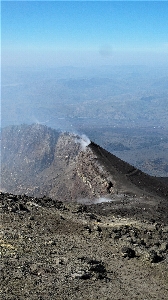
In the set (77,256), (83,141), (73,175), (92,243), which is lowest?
(73,175)

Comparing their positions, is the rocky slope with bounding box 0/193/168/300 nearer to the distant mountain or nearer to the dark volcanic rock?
the dark volcanic rock

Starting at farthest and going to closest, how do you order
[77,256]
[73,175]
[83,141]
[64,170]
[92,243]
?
[83,141], [64,170], [73,175], [92,243], [77,256]

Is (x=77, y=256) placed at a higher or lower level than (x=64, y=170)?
higher

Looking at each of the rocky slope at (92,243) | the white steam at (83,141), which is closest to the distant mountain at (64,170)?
the white steam at (83,141)

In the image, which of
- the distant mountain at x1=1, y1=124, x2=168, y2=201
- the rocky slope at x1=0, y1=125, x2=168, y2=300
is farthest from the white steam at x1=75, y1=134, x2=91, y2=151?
the rocky slope at x1=0, y1=125, x2=168, y2=300

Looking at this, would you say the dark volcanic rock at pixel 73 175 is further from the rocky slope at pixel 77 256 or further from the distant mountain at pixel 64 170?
the rocky slope at pixel 77 256

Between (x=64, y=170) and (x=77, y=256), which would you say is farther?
(x=64, y=170)

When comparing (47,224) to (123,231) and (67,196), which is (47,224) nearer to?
(123,231)

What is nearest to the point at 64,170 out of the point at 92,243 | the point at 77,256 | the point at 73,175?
the point at 73,175

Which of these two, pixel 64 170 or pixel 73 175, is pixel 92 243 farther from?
pixel 64 170
